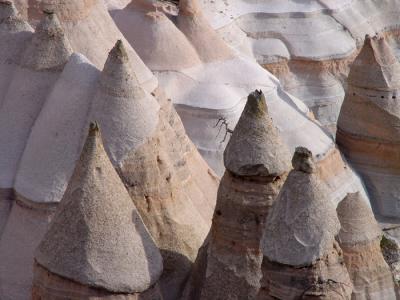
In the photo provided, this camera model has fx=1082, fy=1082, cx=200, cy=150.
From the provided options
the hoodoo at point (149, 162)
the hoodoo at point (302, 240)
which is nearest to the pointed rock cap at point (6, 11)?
the hoodoo at point (149, 162)

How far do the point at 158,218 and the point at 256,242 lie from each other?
145 cm

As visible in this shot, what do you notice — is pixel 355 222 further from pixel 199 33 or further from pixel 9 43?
pixel 199 33

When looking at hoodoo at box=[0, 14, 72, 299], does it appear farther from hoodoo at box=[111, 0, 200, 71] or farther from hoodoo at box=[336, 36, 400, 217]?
hoodoo at box=[336, 36, 400, 217]

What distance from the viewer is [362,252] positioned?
1342 cm

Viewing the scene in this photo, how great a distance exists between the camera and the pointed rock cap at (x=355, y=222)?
13.5m

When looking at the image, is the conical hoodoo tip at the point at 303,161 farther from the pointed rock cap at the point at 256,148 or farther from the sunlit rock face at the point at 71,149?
the sunlit rock face at the point at 71,149

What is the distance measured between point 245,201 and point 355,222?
10.3 feet

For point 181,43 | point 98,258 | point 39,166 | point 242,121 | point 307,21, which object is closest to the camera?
point 98,258

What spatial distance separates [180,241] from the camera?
1209cm

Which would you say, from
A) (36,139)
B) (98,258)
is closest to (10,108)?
(36,139)

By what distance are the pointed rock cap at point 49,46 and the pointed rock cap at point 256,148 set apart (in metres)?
2.53

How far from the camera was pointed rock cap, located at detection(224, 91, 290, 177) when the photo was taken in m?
10.8

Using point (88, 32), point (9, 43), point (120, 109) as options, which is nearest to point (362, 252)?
point (120, 109)

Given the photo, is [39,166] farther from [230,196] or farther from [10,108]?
[230,196]
